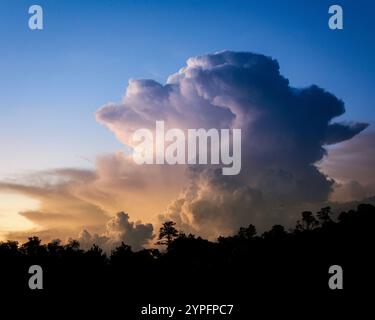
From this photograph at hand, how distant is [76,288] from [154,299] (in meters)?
9.42

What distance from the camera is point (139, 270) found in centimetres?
6094

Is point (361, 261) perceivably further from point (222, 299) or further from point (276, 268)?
point (222, 299)

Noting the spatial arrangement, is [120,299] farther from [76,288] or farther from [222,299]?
[222,299]

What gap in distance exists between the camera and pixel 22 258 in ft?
213

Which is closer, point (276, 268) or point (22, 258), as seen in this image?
point (276, 268)

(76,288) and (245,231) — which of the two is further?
(245,231)
